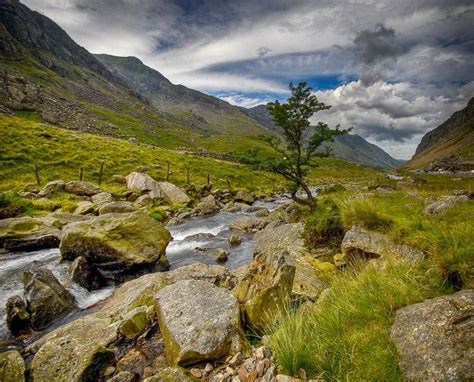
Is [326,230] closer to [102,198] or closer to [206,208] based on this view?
[206,208]

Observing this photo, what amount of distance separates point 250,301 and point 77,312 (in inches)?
305

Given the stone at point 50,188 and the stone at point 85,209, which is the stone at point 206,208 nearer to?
the stone at point 85,209

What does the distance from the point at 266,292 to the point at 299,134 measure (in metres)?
18.3

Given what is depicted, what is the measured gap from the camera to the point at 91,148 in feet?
158

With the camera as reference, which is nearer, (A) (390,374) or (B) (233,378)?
(A) (390,374)

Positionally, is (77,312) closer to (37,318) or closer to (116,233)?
(37,318)

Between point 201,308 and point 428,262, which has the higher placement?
point 428,262

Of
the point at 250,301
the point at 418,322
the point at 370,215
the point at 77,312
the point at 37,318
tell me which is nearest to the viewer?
the point at 418,322

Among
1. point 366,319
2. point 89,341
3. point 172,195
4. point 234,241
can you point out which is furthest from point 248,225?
point 366,319

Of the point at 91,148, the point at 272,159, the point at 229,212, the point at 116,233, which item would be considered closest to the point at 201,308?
the point at 116,233

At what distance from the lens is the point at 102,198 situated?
89.3ft

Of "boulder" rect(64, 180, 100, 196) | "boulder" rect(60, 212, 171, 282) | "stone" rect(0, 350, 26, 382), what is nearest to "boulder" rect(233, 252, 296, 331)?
"stone" rect(0, 350, 26, 382)

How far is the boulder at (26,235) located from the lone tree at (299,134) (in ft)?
52.3

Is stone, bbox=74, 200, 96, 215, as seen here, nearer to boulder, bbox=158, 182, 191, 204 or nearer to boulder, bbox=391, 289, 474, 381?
boulder, bbox=158, 182, 191, 204
